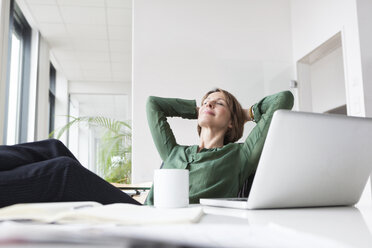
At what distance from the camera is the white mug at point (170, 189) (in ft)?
2.40

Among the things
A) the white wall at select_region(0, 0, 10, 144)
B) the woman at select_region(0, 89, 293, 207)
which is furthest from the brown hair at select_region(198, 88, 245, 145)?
the white wall at select_region(0, 0, 10, 144)

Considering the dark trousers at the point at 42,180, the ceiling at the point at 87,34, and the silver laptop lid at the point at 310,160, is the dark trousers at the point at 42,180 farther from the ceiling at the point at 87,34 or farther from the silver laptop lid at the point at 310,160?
the ceiling at the point at 87,34

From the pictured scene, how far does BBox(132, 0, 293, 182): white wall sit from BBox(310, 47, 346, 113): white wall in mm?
1002

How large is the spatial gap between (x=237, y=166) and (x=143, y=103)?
161cm

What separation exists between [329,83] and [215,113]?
9.74 ft

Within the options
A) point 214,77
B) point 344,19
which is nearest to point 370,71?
point 344,19

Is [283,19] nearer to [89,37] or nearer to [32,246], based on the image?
[89,37]

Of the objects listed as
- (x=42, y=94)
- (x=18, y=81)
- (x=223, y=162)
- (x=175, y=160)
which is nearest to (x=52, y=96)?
(x=42, y=94)

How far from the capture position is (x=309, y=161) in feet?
2.34

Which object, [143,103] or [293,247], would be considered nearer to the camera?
[293,247]

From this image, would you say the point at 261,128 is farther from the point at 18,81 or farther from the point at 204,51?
the point at 18,81

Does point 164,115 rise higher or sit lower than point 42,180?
higher

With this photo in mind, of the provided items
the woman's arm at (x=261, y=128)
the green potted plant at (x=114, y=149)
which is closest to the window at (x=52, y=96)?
the green potted plant at (x=114, y=149)

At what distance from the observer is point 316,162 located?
0.72m
